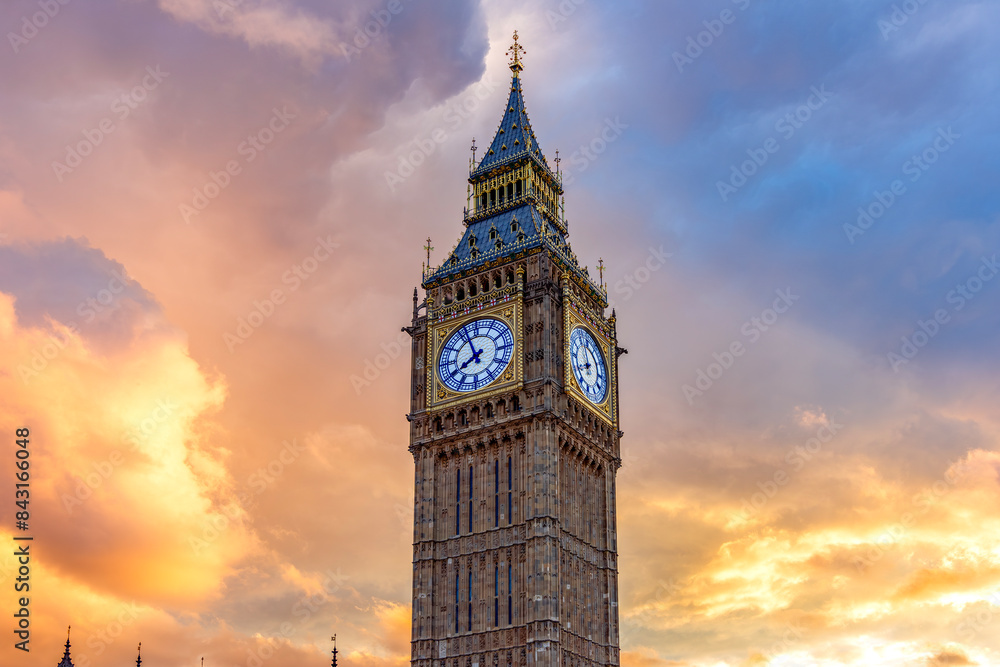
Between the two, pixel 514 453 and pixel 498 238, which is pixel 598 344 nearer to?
pixel 498 238

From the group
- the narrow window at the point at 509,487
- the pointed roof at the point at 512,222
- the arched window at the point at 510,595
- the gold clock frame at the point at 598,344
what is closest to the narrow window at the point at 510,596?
the arched window at the point at 510,595

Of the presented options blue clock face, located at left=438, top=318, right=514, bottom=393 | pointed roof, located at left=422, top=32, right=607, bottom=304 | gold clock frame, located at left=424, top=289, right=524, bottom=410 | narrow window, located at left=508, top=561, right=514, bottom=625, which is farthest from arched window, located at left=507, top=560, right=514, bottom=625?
pointed roof, located at left=422, top=32, right=607, bottom=304

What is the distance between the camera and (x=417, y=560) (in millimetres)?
99750

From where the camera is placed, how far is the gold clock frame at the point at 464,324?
101m

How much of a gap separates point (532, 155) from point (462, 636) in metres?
43.0

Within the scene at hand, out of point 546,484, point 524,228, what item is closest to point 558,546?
point 546,484

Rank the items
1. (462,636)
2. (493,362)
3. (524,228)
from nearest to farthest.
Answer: (462,636) < (493,362) < (524,228)

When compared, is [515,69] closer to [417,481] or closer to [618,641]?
[417,481]

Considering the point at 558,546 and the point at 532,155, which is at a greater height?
the point at 532,155

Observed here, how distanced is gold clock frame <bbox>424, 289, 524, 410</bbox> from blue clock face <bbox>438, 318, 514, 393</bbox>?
1.25ft

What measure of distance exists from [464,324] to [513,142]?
2007cm

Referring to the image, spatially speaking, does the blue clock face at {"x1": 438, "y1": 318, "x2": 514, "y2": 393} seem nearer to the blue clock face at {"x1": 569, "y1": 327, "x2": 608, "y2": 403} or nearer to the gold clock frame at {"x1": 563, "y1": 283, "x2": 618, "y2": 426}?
the gold clock frame at {"x1": 563, "y1": 283, "x2": 618, "y2": 426}

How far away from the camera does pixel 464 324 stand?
105562 millimetres

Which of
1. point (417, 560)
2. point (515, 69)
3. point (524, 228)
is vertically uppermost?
point (515, 69)
